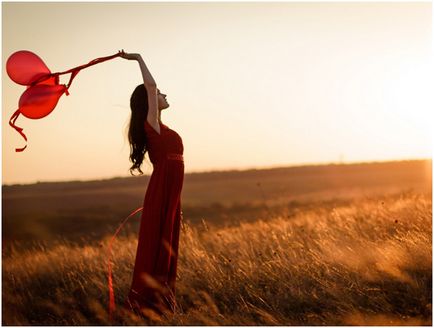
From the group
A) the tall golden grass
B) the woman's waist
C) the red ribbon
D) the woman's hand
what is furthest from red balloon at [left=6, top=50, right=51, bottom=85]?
the tall golden grass

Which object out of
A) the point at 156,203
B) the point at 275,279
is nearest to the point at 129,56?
the point at 156,203

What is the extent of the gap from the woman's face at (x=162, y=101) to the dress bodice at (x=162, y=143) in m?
0.19

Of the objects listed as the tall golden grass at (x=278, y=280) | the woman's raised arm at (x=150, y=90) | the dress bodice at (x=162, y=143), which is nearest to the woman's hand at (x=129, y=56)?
the woman's raised arm at (x=150, y=90)

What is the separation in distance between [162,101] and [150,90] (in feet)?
0.67

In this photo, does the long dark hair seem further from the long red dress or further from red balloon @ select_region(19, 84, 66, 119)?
red balloon @ select_region(19, 84, 66, 119)

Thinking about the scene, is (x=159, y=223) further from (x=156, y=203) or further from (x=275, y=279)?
(x=275, y=279)

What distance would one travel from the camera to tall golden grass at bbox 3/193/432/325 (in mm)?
5633

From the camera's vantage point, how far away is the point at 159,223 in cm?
598

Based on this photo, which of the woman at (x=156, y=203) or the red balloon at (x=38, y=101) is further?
the red balloon at (x=38, y=101)

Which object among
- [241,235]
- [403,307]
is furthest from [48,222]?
[403,307]

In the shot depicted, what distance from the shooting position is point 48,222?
29375mm

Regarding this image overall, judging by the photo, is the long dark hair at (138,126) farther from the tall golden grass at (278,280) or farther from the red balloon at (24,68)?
the tall golden grass at (278,280)

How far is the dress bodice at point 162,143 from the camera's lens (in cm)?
591

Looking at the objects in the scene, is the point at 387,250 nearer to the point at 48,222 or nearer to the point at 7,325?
the point at 7,325
